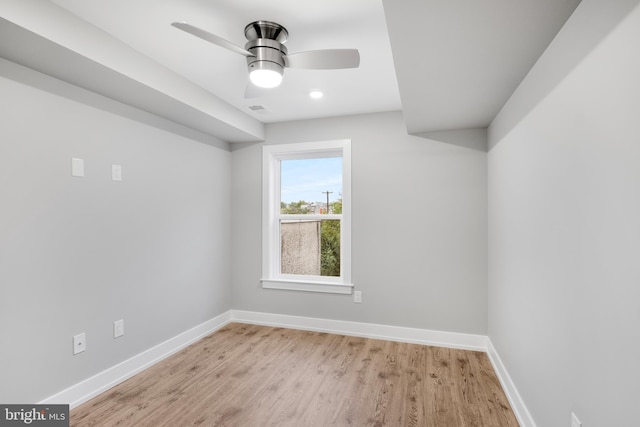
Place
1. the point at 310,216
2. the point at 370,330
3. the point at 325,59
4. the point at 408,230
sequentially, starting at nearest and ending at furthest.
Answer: the point at 325,59
the point at 408,230
the point at 370,330
the point at 310,216

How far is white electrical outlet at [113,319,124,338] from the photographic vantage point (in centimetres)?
251

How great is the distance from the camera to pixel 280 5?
1.71 m

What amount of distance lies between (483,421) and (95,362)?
267 cm

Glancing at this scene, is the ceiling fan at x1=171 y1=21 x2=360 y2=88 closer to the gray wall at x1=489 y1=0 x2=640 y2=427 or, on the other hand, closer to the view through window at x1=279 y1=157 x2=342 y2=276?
the gray wall at x1=489 y1=0 x2=640 y2=427

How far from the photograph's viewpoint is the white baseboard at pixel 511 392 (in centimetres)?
194

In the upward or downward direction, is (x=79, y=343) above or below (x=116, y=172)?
below

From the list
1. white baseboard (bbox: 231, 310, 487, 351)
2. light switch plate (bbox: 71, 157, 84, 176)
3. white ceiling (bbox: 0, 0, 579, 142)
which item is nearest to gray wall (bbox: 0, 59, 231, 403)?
light switch plate (bbox: 71, 157, 84, 176)

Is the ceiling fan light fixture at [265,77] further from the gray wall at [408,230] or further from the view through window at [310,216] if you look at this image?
the view through window at [310,216]

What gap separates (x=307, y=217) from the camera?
12.8 ft

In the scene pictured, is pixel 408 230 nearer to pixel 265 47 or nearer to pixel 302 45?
pixel 302 45

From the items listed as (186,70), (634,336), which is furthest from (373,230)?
(634,336)

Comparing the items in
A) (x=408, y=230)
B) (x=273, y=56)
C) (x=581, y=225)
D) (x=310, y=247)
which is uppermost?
(x=273, y=56)

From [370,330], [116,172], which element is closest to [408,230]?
[370,330]

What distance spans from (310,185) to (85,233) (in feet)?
7.41
